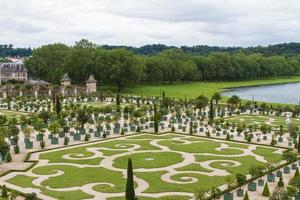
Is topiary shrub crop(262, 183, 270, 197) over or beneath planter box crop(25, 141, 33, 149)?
beneath

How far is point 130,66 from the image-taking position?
98.0 metres

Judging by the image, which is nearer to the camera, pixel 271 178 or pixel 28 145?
pixel 271 178

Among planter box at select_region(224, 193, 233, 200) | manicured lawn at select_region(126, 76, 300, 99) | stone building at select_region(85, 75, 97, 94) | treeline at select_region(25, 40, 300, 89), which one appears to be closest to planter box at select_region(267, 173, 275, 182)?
planter box at select_region(224, 193, 233, 200)

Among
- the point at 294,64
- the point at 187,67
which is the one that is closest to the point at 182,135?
the point at 187,67

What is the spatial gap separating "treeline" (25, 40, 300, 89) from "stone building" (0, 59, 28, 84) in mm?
5254

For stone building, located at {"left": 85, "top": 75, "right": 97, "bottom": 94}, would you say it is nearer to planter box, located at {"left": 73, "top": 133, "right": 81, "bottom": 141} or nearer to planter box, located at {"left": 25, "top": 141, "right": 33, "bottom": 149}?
planter box, located at {"left": 73, "top": 133, "right": 81, "bottom": 141}

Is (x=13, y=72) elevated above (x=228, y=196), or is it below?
above

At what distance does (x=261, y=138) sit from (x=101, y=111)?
2317 centimetres

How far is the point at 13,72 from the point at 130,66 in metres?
44.5

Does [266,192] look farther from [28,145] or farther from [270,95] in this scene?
[270,95]

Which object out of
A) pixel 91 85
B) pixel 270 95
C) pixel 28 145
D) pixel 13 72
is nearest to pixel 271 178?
pixel 28 145

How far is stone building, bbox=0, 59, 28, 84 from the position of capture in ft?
405

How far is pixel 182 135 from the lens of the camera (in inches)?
1890

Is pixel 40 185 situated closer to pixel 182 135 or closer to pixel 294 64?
pixel 182 135
